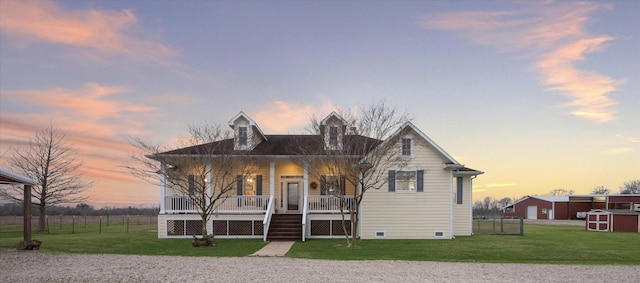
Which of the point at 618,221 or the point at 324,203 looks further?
the point at 618,221

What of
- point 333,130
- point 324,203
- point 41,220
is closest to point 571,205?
point 324,203

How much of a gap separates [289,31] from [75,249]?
→ 13983mm

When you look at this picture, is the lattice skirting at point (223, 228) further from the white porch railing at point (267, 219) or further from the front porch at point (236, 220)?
the white porch railing at point (267, 219)

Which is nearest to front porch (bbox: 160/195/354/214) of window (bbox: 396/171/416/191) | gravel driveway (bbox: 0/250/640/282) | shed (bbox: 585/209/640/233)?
window (bbox: 396/171/416/191)

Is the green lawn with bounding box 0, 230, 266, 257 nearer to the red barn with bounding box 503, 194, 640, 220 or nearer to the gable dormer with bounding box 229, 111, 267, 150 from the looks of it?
the gable dormer with bounding box 229, 111, 267, 150

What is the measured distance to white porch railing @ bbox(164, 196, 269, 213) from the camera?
25344 millimetres

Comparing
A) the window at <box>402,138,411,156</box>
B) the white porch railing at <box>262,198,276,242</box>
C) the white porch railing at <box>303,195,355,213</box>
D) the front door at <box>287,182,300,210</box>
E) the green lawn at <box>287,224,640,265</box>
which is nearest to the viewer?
the green lawn at <box>287,224,640,265</box>

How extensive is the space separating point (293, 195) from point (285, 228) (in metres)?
3.84

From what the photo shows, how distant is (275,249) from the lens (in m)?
19.9

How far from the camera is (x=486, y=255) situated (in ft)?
60.0

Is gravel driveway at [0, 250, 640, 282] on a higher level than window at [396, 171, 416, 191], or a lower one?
lower

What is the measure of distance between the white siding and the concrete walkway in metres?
5.08

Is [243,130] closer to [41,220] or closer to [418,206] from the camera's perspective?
[418,206]

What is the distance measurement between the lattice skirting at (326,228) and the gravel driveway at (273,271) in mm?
8679
